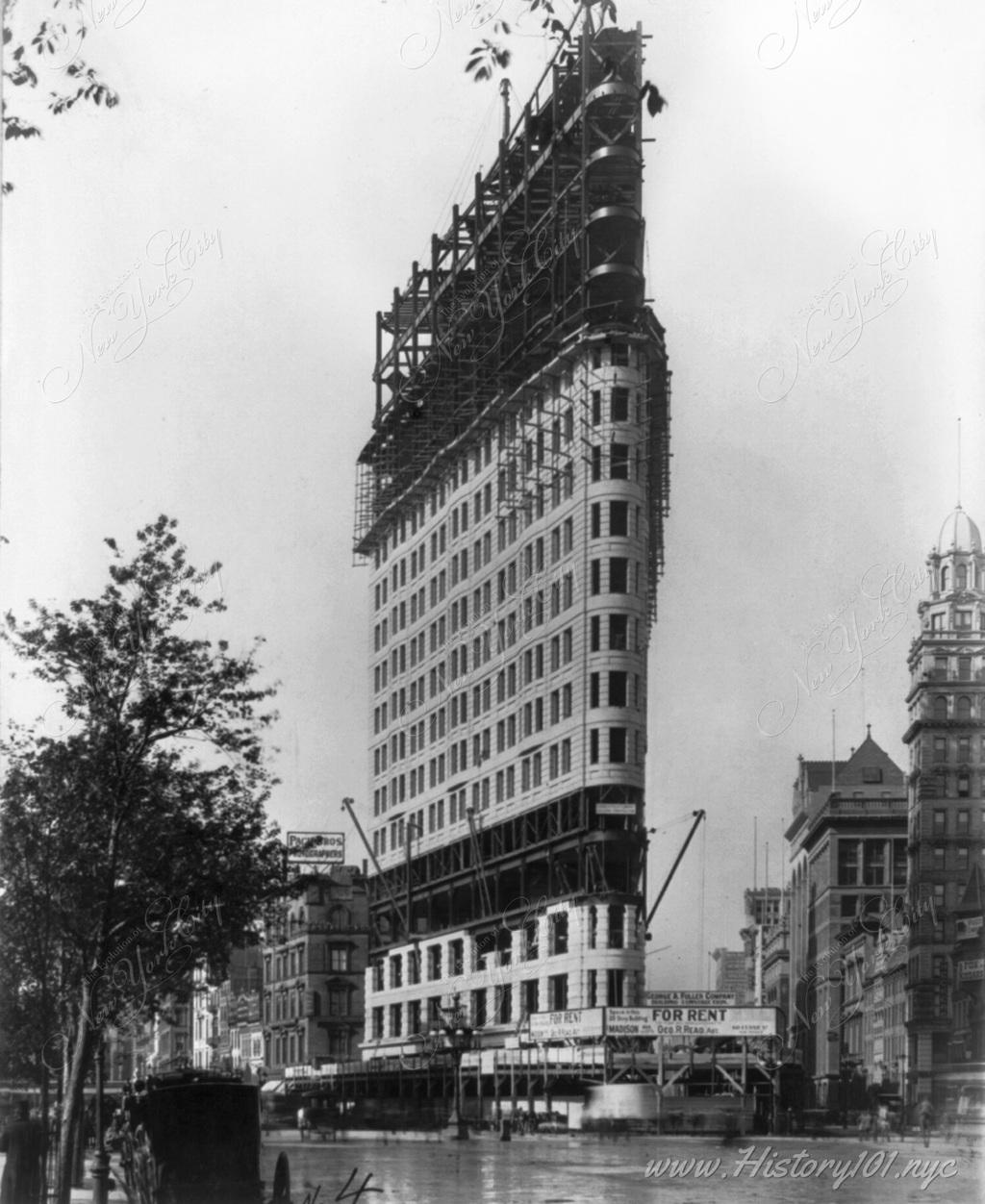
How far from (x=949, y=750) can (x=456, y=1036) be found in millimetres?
6624

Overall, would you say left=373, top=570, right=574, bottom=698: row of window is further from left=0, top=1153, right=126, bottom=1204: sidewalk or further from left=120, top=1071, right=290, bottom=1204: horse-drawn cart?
left=0, top=1153, right=126, bottom=1204: sidewalk

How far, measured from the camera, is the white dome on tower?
23562 millimetres

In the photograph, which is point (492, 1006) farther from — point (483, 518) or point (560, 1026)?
point (483, 518)

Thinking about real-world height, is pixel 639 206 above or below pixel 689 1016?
above

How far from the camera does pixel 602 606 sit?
23.8 meters

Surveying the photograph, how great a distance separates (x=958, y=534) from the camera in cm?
2373

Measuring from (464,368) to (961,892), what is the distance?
9.18 metres

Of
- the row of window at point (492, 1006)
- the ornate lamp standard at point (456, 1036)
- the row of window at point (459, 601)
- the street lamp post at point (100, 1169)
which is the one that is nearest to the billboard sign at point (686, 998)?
the row of window at point (492, 1006)

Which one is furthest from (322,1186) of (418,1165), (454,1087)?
(454,1087)

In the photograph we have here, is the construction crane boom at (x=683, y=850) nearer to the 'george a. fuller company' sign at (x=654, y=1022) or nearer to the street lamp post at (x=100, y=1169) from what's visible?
the 'george a. fuller company' sign at (x=654, y=1022)

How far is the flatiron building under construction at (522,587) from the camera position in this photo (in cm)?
2402

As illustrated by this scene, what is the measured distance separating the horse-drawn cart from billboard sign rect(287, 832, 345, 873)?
8.47 feet

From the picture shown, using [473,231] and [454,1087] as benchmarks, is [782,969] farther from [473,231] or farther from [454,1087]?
[473,231]

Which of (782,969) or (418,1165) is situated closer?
(418,1165)
